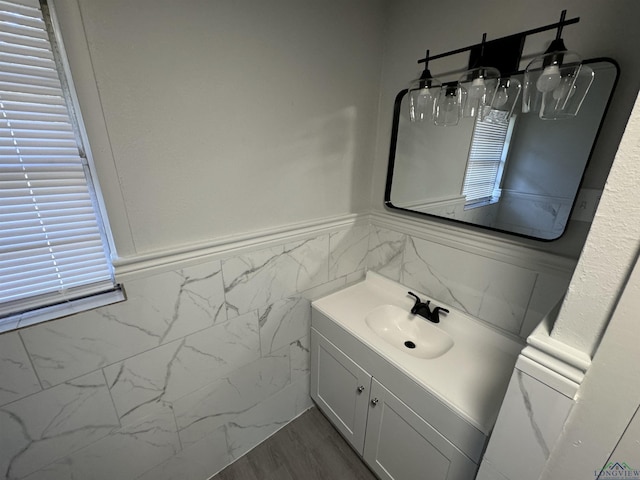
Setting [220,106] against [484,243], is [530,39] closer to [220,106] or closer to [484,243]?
[484,243]

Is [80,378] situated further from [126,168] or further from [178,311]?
[126,168]

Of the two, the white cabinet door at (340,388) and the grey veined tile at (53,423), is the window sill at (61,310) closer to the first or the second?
the grey veined tile at (53,423)

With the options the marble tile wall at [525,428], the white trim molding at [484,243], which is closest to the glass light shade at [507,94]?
the white trim molding at [484,243]

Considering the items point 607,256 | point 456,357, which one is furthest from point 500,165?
point 456,357

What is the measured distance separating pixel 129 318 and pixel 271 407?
965mm

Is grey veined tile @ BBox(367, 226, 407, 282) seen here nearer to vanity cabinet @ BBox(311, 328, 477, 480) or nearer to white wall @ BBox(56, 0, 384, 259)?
white wall @ BBox(56, 0, 384, 259)

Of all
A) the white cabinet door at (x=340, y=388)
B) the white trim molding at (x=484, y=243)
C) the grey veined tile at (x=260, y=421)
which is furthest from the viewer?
the grey veined tile at (x=260, y=421)

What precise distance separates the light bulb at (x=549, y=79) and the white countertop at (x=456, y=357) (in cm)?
97

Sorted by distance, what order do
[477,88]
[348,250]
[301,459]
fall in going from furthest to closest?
[348,250] → [301,459] → [477,88]

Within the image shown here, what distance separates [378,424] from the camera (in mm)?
1239

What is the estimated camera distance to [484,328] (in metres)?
1.25

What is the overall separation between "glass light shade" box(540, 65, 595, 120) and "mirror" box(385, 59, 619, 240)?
2 cm

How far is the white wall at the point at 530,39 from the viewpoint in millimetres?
814

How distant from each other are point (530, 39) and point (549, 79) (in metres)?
0.23
